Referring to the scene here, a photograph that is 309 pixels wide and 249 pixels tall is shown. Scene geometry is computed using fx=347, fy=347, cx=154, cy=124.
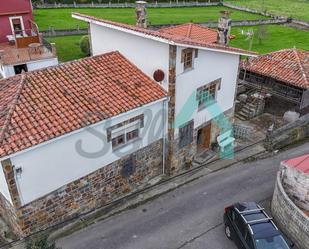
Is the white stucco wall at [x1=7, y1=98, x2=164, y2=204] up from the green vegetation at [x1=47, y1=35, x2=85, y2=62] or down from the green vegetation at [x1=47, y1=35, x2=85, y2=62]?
up

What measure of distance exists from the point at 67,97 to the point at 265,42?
3977 centimetres

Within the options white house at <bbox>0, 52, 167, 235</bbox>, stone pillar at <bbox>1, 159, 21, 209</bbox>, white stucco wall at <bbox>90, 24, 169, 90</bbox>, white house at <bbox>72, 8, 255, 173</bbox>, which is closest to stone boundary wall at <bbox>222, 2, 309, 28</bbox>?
white house at <bbox>72, 8, 255, 173</bbox>

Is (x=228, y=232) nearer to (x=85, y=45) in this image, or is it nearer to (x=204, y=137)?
(x=204, y=137)

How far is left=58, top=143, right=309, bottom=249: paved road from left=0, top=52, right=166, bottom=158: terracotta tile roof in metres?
5.43

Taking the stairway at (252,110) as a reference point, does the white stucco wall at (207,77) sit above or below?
above

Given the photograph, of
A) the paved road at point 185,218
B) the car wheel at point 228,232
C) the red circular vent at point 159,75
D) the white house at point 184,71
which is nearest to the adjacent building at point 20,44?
the white house at point 184,71

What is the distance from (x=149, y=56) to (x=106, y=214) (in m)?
8.44

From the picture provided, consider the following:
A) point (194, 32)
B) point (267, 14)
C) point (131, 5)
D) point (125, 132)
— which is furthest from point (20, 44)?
point (267, 14)

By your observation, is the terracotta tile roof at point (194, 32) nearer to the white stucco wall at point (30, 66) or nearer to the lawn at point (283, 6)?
the white stucco wall at point (30, 66)

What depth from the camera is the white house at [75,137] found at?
14148 millimetres

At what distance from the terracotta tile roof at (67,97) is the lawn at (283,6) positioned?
2387 inches

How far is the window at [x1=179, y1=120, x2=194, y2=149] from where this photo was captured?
786 inches

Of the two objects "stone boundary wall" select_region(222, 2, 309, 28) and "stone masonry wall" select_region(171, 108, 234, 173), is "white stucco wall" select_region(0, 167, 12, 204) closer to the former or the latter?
"stone masonry wall" select_region(171, 108, 234, 173)

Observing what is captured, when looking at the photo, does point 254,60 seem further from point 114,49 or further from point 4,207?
point 4,207
